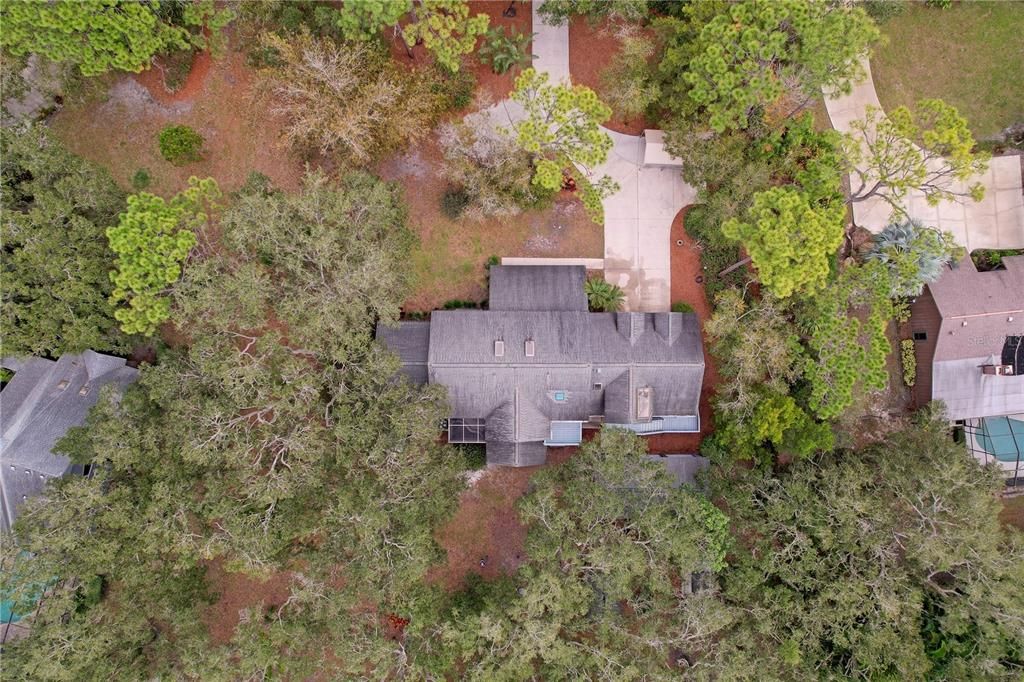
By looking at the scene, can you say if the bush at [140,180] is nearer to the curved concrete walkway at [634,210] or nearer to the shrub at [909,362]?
the curved concrete walkway at [634,210]

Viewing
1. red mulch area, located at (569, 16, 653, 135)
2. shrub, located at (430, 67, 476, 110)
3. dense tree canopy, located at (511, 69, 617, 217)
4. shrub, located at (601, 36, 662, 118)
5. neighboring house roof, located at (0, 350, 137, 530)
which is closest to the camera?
dense tree canopy, located at (511, 69, 617, 217)

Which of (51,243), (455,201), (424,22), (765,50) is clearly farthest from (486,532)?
(765,50)

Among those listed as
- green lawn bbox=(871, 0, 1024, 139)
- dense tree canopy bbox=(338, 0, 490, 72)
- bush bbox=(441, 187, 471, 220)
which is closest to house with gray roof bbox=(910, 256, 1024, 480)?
green lawn bbox=(871, 0, 1024, 139)

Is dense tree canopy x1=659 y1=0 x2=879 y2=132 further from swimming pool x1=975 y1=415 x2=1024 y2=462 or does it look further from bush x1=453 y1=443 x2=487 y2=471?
bush x1=453 y1=443 x2=487 y2=471

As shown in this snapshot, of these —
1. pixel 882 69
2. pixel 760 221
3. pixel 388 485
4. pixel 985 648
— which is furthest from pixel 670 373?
pixel 882 69

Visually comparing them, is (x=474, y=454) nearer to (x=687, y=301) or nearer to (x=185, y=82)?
(x=687, y=301)
